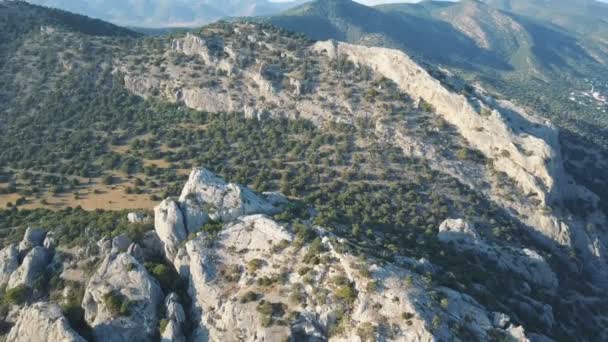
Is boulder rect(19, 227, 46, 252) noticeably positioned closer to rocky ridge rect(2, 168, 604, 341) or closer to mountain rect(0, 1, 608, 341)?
mountain rect(0, 1, 608, 341)

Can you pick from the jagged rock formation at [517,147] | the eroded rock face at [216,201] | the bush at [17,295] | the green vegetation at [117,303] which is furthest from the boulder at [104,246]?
the jagged rock formation at [517,147]

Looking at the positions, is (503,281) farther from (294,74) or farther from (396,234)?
(294,74)

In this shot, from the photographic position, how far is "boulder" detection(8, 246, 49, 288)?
49750mm

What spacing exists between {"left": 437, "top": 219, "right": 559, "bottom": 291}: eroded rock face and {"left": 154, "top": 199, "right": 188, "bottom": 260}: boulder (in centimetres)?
3615

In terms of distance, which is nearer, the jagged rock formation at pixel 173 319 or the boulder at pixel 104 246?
the jagged rock formation at pixel 173 319

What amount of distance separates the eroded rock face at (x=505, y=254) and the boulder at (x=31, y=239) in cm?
5146

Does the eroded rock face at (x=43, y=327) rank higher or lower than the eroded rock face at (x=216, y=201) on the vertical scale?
lower

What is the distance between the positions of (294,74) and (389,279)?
239 ft

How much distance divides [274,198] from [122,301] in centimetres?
2299

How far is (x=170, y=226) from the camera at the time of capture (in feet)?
172

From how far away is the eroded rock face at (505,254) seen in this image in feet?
211

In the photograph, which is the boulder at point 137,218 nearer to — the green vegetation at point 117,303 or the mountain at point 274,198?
the mountain at point 274,198

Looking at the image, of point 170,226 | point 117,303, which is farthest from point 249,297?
point 170,226

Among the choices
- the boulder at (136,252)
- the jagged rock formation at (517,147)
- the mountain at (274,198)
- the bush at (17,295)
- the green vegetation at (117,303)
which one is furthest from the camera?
the jagged rock formation at (517,147)
